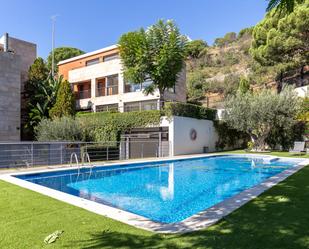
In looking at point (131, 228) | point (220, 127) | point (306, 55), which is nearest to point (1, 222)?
point (131, 228)

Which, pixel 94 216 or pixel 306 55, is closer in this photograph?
pixel 94 216

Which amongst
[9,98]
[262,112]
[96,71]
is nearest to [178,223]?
[262,112]

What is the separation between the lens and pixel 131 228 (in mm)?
4418

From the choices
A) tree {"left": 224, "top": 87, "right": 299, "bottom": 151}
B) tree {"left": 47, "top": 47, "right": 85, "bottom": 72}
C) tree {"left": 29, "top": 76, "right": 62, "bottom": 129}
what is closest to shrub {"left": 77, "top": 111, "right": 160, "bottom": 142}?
tree {"left": 29, "top": 76, "right": 62, "bottom": 129}

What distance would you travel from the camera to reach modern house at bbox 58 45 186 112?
2591 cm

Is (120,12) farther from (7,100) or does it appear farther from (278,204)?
(278,204)

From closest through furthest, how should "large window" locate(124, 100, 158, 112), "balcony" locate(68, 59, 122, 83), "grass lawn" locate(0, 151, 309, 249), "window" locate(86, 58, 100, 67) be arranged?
"grass lawn" locate(0, 151, 309, 249) < "large window" locate(124, 100, 158, 112) < "balcony" locate(68, 59, 122, 83) < "window" locate(86, 58, 100, 67)

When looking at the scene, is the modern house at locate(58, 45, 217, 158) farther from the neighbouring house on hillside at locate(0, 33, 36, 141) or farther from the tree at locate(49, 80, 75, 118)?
the neighbouring house on hillside at locate(0, 33, 36, 141)

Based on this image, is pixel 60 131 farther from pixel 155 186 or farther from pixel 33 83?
pixel 155 186

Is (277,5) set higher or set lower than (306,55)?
lower

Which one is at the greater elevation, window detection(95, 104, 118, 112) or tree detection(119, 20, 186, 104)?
tree detection(119, 20, 186, 104)

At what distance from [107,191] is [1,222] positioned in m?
5.12

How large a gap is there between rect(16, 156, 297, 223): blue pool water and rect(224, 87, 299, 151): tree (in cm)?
695

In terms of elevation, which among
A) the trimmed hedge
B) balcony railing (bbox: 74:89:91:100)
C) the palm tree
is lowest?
the palm tree
